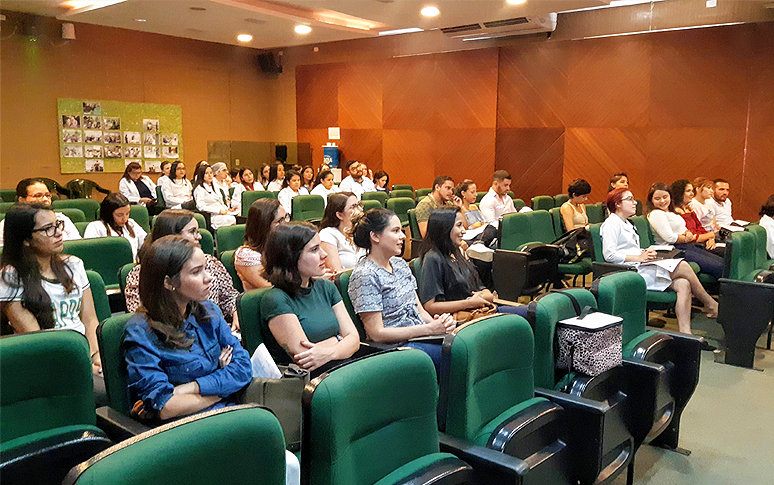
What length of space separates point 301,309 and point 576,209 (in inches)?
198

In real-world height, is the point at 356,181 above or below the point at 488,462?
above

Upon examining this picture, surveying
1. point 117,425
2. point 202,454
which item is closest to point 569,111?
point 117,425

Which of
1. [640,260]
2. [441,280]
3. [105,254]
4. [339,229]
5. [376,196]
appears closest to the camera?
[441,280]

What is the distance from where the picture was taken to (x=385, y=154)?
12602 millimetres

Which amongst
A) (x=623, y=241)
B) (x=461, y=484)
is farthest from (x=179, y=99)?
(x=461, y=484)

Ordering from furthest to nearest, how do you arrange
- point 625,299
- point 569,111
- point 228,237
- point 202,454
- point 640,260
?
point 569,111
point 640,260
point 228,237
point 625,299
point 202,454

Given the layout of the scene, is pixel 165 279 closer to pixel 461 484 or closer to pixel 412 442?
pixel 412 442

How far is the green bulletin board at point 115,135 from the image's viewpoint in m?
11.3

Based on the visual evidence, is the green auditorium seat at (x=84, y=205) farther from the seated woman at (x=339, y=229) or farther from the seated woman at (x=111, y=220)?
the seated woman at (x=339, y=229)

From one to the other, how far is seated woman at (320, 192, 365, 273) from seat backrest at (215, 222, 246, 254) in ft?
2.44

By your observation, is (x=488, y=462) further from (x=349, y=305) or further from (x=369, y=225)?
(x=369, y=225)

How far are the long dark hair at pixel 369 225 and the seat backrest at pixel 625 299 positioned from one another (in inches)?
44.0

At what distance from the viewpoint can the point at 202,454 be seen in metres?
1.27

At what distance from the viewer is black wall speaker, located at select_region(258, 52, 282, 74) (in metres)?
14.3
